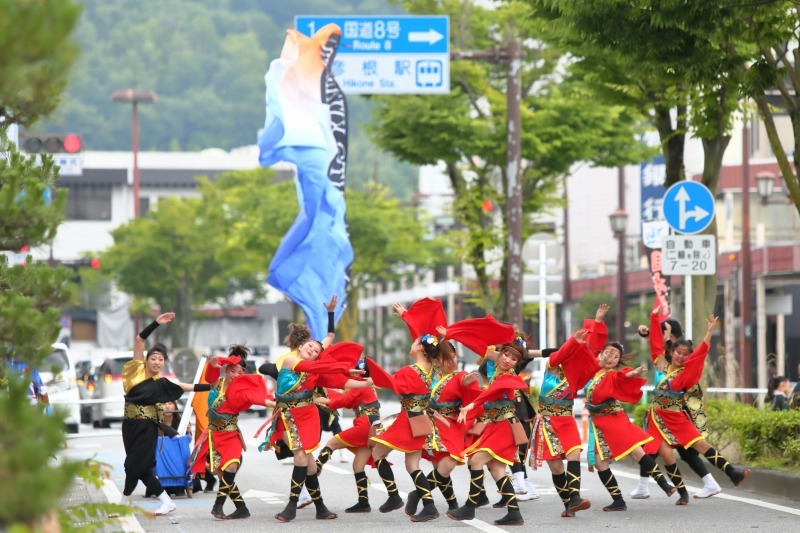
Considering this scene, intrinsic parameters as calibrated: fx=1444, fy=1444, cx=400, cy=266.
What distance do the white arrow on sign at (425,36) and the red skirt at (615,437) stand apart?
1161 cm

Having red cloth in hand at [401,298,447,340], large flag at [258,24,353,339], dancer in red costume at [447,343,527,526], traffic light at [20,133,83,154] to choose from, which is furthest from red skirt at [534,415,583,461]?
traffic light at [20,133,83,154]

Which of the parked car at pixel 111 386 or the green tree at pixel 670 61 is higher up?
the green tree at pixel 670 61

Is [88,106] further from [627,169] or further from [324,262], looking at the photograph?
[324,262]

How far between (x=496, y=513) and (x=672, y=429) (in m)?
1.74

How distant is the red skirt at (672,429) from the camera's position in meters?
12.6

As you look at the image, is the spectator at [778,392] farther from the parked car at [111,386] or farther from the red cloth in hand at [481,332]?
the parked car at [111,386]

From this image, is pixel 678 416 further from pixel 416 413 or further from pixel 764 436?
pixel 416 413

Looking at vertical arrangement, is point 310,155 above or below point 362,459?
above

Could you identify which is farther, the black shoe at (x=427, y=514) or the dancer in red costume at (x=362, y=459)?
the dancer in red costume at (x=362, y=459)

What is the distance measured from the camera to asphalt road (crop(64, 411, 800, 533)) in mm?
11125

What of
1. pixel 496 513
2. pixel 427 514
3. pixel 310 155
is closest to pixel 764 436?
pixel 496 513

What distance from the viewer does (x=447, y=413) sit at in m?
11.7

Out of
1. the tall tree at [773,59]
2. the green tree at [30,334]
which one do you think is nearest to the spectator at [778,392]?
the tall tree at [773,59]

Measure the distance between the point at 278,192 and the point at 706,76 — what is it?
130ft
